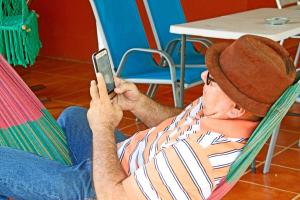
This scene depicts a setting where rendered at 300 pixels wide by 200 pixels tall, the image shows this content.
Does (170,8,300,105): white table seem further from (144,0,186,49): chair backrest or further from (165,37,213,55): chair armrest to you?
(144,0,186,49): chair backrest

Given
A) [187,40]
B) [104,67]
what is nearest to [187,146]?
[104,67]

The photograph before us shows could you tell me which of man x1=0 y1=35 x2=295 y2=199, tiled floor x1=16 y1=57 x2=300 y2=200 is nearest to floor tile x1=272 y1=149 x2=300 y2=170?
tiled floor x1=16 y1=57 x2=300 y2=200

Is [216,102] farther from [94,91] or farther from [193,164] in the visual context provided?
[94,91]

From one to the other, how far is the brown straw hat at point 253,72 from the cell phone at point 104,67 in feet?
1.08

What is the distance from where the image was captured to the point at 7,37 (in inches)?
171

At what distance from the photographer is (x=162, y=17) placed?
4.07m

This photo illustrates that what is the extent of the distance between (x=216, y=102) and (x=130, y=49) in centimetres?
180

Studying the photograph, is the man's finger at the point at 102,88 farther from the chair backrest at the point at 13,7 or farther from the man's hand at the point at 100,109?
the chair backrest at the point at 13,7

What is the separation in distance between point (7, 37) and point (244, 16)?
5.23 ft

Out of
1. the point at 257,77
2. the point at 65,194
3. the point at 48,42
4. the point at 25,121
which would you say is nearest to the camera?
the point at 257,77

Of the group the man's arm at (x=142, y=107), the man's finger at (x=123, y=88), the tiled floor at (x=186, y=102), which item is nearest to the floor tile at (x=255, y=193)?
the tiled floor at (x=186, y=102)

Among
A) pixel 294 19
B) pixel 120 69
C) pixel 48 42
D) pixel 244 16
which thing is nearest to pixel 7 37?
pixel 120 69

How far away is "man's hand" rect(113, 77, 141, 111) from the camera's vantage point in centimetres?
217

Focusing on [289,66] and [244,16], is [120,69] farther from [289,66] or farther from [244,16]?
[289,66]
